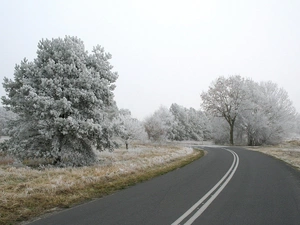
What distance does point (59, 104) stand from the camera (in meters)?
15.3

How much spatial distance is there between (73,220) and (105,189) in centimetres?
334

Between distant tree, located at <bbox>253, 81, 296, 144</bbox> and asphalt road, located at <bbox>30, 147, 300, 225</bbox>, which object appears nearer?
asphalt road, located at <bbox>30, 147, 300, 225</bbox>

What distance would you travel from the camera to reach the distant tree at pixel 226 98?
47.5 m

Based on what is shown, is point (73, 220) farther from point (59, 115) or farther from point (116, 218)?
point (59, 115)

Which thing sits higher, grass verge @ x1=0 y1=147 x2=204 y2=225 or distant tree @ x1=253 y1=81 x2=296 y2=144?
distant tree @ x1=253 y1=81 x2=296 y2=144

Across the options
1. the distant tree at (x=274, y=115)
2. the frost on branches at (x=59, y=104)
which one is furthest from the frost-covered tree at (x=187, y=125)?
the frost on branches at (x=59, y=104)

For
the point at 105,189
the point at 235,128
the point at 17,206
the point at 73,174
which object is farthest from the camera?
the point at 235,128

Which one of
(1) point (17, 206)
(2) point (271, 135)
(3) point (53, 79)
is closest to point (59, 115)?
(3) point (53, 79)

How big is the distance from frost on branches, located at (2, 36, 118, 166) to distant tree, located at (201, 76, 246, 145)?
34.8 m

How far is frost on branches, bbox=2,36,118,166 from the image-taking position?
602 inches

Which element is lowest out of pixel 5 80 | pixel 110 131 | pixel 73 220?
pixel 73 220

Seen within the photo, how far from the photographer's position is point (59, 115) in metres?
16.1

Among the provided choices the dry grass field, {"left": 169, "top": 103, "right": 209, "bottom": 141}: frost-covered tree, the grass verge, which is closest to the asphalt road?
the grass verge

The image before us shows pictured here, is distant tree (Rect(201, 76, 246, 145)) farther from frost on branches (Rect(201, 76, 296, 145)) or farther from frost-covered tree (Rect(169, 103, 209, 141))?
frost-covered tree (Rect(169, 103, 209, 141))
